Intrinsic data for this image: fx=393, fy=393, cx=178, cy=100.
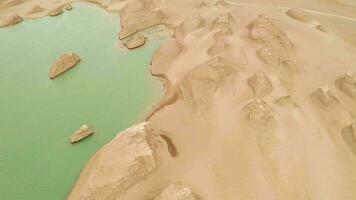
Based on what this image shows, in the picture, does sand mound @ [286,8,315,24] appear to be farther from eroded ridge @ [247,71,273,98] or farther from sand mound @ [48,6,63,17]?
sand mound @ [48,6,63,17]

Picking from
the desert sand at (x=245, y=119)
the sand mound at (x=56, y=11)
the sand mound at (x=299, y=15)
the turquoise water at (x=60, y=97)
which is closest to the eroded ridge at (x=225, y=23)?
the desert sand at (x=245, y=119)

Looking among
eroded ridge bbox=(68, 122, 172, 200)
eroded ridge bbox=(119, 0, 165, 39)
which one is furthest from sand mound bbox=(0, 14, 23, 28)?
eroded ridge bbox=(68, 122, 172, 200)

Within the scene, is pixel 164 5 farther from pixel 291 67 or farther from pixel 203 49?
pixel 291 67

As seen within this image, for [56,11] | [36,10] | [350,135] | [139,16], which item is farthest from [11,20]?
[350,135]

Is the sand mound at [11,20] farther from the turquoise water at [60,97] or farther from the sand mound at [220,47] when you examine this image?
the sand mound at [220,47]

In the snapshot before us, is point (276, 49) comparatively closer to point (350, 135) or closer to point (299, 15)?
point (299, 15)

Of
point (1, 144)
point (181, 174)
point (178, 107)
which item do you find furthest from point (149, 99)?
point (1, 144)
